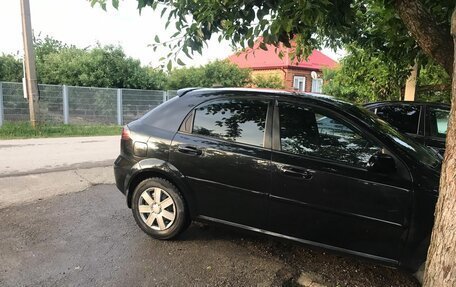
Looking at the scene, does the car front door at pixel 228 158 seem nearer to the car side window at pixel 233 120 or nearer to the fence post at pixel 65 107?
the car side window at pixel 233 120

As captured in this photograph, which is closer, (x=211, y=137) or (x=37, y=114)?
(x=211, y=137)

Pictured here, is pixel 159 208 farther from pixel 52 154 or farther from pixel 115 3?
pixel 52 154

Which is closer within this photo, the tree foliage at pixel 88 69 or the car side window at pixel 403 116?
the car side window at pixel 403 116

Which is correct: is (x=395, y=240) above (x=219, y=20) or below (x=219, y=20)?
below

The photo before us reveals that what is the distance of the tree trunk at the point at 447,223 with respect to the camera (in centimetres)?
220

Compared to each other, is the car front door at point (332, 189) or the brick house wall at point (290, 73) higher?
the brick house wall at point (290, 73)

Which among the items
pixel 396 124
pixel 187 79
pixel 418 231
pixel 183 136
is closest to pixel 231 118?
pixel 183 136

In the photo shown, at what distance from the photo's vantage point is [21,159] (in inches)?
338

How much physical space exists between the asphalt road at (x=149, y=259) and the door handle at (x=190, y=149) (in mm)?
858

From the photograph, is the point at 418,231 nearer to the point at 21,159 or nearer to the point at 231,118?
the point at 231,118

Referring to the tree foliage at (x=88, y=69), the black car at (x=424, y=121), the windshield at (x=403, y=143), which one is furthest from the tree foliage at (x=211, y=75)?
the windshield at (x=403, y=143)

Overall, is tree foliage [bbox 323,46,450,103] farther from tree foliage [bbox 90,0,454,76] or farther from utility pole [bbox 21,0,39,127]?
utility pole [bbox 21,0,39,127]

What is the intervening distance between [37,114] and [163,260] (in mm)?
11738

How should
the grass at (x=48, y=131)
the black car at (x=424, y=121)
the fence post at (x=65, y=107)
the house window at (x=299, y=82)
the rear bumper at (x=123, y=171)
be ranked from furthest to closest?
the house window at (x=299, y=82) → the fence post at (x=65, y=107) → the grass at (x=48, y=131) → the black car at (x=424, y=121) → the rear bumper at (x=123, y=171)
